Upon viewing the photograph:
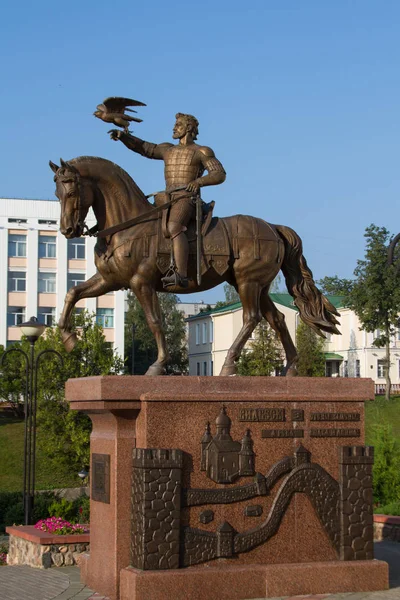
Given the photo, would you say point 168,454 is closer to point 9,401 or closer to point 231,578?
point 231,578

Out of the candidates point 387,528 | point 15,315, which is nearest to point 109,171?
point 387,528

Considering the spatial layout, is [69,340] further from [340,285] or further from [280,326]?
[340,285]

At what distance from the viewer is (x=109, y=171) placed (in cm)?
1058

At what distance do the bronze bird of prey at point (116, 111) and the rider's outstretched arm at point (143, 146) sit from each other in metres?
0.12

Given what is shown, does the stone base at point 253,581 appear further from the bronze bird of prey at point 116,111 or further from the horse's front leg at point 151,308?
the bronze bird of prey at point 116,111

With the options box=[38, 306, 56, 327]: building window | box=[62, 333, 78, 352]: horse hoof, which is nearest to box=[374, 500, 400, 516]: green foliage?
box=[62, 333, 78, 352]: horse hoof

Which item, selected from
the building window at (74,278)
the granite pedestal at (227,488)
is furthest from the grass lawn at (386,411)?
the granite pedestal at (227,488)

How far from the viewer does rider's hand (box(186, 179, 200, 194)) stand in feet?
35.2

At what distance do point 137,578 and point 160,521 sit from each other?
589 millimetres

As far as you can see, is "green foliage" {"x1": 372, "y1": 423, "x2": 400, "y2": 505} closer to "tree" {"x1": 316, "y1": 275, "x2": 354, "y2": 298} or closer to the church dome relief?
the church dome relief

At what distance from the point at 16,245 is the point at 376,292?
22.9m

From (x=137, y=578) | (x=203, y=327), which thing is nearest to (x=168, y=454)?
(x=137, y=578)

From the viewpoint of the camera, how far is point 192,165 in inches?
432

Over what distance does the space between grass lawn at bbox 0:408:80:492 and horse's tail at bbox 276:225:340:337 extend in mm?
22471
